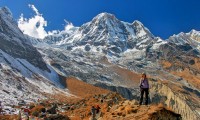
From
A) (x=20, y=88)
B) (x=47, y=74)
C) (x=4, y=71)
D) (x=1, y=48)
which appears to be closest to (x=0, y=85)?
(x=20, y=88)

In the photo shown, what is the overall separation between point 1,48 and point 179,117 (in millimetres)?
140216

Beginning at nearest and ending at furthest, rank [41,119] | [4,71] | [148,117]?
[148,117] < [41,119] < [4,71]

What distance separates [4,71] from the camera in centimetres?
12888

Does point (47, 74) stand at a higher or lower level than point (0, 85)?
higher

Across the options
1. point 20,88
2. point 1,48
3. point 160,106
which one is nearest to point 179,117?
point 160,106

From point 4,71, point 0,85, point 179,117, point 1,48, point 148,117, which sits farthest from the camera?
point 1,48

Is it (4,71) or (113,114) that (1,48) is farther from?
(113,114)

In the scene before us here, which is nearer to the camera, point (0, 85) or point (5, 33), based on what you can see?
point (0, 85)

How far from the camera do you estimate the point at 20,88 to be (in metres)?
117

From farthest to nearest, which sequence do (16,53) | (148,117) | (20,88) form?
(16,53) < (20,88) < (148,117)

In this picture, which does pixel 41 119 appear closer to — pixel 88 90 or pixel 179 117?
pixel 179 117

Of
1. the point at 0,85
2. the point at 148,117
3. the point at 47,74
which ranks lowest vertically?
the point at 148,117

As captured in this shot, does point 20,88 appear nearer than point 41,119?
No

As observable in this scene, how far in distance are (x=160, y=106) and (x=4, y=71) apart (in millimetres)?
111690
